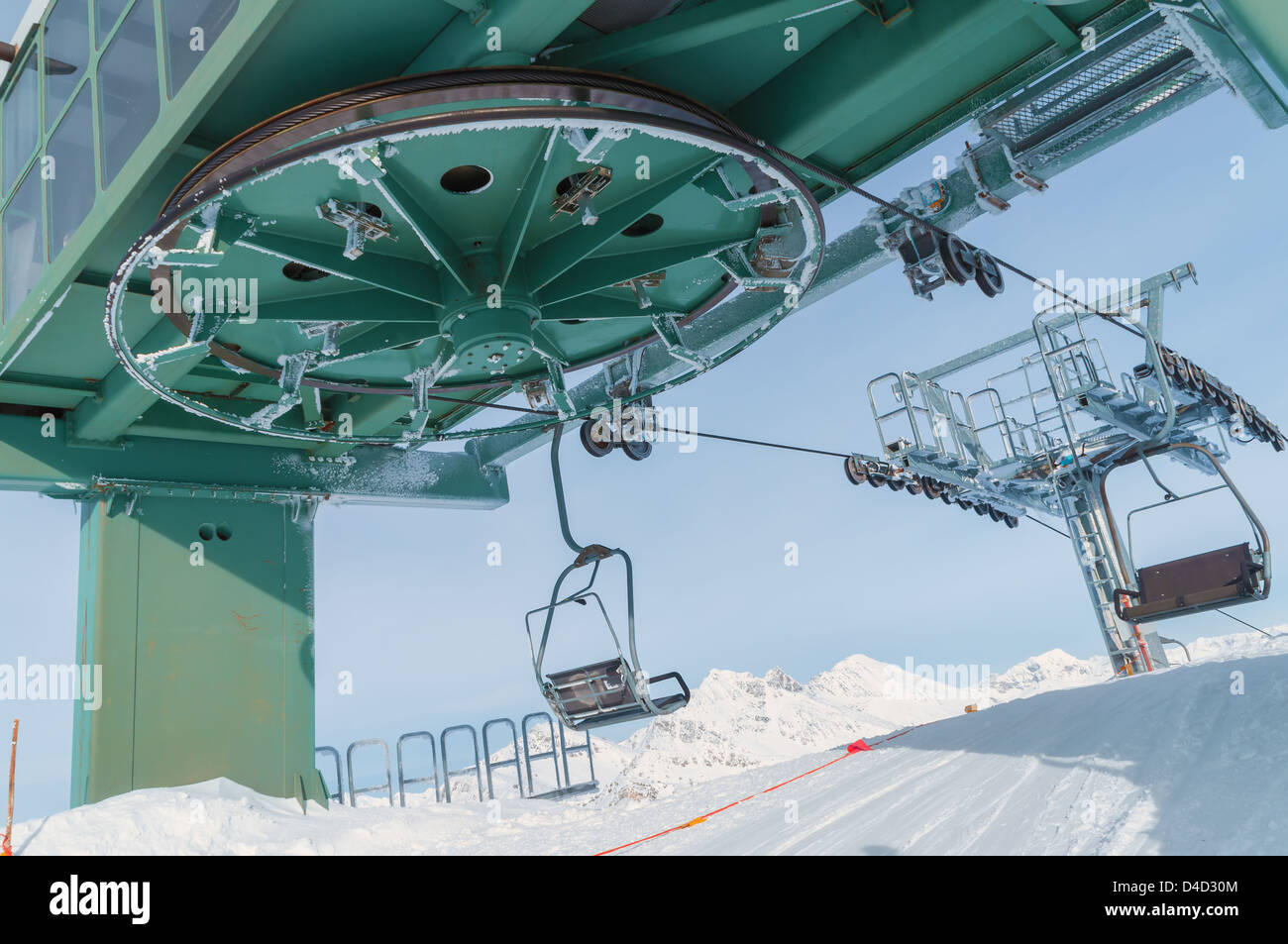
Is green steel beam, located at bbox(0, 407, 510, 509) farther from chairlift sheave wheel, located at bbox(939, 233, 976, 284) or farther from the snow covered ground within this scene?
chairlift sheave wheel, located at bbox(939, 233, 976, 284)

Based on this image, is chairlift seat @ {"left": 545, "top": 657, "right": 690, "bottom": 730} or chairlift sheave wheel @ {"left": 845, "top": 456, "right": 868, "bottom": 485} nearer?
chairlift seat @ {"left": 545, "top": 657, "right": 690, "bottom": 730}

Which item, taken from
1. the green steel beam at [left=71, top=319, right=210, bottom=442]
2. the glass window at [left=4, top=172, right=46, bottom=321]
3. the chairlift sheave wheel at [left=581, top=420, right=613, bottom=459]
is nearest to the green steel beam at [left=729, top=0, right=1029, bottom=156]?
the chairlift sheave wheel at [left=581, top=420, right=613, bottom=459]

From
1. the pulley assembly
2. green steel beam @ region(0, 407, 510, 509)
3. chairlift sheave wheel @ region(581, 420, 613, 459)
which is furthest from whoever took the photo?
green steel beam @ region(0, 407, 510, 509)

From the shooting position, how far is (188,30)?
4691 millimetres

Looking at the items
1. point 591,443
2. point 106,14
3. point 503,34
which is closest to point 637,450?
point 591,443

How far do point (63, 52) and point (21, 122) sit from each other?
0.94 m

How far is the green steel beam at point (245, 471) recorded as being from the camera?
7863 mm

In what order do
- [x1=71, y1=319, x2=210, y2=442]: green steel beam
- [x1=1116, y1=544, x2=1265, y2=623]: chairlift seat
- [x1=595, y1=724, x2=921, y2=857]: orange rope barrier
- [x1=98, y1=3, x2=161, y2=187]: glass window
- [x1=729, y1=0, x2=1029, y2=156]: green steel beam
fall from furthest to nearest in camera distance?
[x1=595, y1=724, x2=921, y2=857]: orange rope barrier, [x1=71, y1=319, x2=210, y2=442]: green steel beam, [x1=1116, y1=544, x2=1265, y2=623]: chairlift seat, [x1=98, y1=3, x2=161, y2=187]: glass window, [x1=729, y1=0, x2=1029, y2=156]: green steel beam

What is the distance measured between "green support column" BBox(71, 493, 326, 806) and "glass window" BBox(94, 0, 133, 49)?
13.3 ft

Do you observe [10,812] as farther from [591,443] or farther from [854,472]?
[854,472]

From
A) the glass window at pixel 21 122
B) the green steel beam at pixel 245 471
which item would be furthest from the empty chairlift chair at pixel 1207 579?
the glass window at pixel 21 122

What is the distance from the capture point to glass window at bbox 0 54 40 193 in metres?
6.53

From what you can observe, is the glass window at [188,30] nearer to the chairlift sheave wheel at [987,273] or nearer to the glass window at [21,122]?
the glass window at [21,122]

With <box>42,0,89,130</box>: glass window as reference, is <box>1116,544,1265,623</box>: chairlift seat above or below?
below
